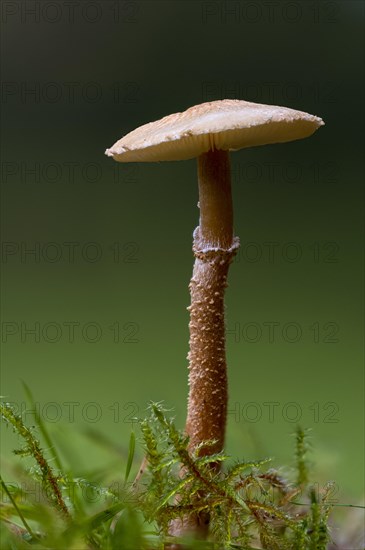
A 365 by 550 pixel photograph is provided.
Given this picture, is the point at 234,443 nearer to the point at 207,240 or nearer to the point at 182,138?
the point at 207,240

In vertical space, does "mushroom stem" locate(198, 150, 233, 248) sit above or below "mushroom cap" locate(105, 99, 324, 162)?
below

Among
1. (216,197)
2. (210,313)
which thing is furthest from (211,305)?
(216,197)

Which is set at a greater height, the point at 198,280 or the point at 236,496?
the point at 198,280

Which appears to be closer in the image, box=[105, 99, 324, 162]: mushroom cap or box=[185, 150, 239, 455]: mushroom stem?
box=[105, 99, 324, 162]: mushroom cap

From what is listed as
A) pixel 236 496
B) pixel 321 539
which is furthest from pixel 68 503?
pixel 321 539

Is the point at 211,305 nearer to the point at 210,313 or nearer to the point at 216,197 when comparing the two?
the point at 210,313
